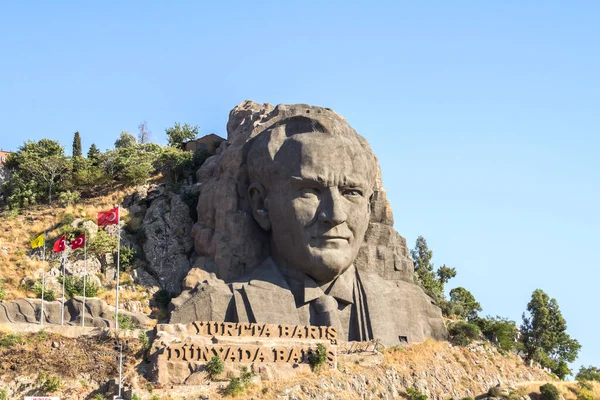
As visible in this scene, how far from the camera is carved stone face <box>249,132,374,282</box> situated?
145 feet

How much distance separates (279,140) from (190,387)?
1441 cm

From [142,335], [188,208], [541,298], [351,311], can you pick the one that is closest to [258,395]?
[142,335]

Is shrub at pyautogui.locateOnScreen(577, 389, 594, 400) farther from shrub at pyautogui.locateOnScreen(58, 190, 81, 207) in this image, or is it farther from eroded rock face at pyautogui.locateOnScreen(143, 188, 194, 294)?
shrub at pyautogui.locateOnScreen(58, 190, 81, 207)

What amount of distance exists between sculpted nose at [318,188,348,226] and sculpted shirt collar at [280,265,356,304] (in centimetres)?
310

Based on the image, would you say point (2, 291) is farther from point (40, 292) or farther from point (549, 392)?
point (549, 392)

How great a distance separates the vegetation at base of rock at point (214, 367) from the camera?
122ft

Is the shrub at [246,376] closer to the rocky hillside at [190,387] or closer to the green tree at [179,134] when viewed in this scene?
the rocky hillside at [190,387]

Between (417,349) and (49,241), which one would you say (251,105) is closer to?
(49,241)

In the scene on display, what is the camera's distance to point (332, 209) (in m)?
43.9

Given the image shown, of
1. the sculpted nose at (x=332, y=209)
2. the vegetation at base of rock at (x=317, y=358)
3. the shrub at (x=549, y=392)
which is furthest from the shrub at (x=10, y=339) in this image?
the shrub at (x=549, y=392)

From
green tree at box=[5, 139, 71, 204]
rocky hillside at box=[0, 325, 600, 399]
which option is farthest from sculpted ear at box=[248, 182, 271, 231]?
green tree at box=[5, 139, 71, 204]

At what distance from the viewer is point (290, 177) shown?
146ft

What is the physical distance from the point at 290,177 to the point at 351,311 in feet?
24.2

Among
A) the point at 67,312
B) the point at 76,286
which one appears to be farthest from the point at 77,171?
the point at 67,312
